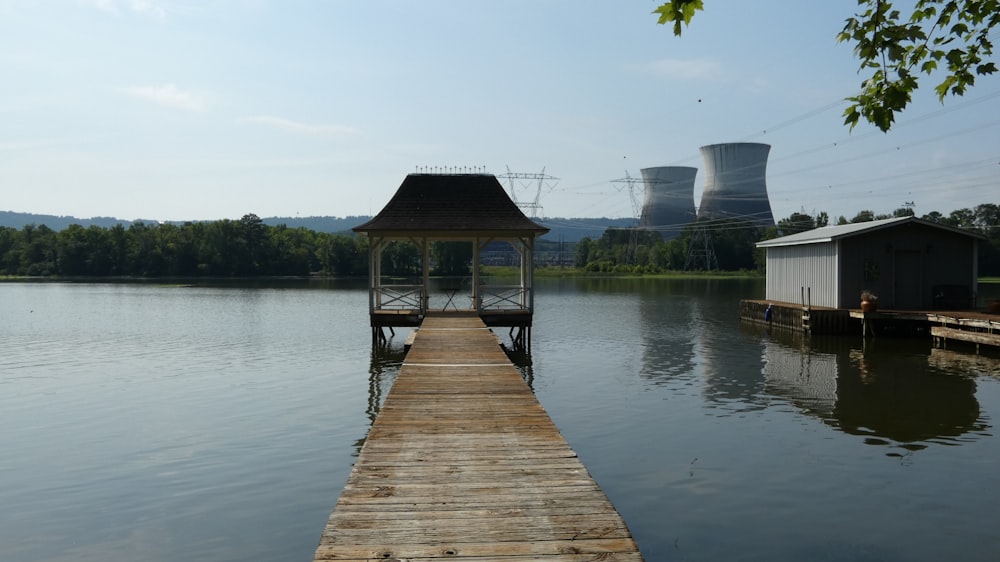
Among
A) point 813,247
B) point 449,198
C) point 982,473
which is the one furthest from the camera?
point 813,247

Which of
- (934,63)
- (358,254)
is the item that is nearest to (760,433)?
(934,63)

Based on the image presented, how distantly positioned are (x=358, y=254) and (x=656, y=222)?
55485 millimetres

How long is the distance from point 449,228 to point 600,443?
43.4 feet

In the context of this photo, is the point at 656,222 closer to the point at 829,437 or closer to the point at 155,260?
the point at 155,260

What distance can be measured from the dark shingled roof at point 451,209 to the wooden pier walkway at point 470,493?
1403 centimetres

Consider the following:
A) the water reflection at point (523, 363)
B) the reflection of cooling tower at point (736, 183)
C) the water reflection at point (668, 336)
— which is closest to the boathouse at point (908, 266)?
the water reflection at point (668, 336)

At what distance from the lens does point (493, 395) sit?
11.5m

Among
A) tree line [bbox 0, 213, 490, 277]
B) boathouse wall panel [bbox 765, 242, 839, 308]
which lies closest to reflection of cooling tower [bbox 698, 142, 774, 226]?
tree line [bbox 0, 213, 490, 277]

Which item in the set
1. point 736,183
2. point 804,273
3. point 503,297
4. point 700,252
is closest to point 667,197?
point 736,183

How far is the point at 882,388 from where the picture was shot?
58.5 ft

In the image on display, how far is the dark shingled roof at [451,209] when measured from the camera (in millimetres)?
24844

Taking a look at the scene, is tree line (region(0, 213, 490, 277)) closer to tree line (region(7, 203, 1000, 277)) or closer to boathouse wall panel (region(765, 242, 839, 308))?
tree line (region(7, 203, 1000, 277))

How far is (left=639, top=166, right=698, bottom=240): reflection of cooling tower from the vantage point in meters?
135

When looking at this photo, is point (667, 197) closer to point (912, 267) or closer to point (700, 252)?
point (700, 252)
